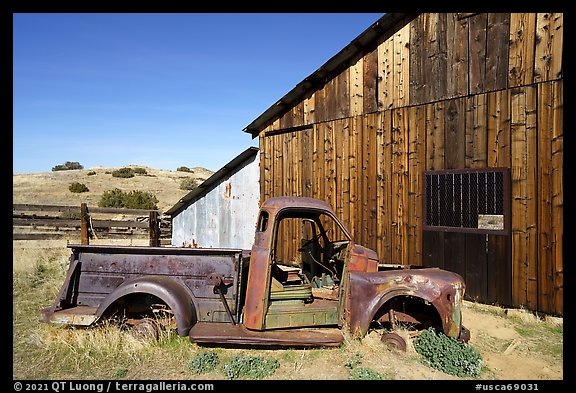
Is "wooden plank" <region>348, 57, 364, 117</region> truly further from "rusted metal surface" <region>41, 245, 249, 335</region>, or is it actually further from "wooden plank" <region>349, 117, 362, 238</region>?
"rusted metal surface" <region>41, 245, 249, 335</region>

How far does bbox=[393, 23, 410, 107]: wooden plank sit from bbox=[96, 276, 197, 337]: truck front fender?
5.90 meters

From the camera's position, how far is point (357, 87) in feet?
26.8

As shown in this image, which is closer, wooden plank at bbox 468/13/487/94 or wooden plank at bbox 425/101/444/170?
wooden plank at bbox 468/13/487/94

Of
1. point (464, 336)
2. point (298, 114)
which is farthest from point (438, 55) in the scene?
point (464, 336)

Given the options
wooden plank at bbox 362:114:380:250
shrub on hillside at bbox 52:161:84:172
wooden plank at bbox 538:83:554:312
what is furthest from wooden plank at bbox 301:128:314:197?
shrub on hillside at bbox 52:161:84:172

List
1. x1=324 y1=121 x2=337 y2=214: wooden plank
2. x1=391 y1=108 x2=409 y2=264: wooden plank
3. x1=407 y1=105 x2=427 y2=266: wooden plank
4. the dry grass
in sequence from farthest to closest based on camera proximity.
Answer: x1=324 y1=121 x2=337 y2=214: wooden plank < x1=391 y1=108 x2=409 y2=264: wooden plank < x1=407 y1=105 x2=427 y2=266: wooden plank < the dry grass

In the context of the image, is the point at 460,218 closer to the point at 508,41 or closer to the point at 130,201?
the point at 508,41

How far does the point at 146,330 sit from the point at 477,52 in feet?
24.2

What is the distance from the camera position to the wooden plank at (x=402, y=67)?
738 centimetres

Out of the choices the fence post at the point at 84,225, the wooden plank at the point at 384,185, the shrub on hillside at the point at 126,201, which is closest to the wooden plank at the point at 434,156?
the wooden plank at the point at 384,185

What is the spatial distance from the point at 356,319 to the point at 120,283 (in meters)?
3.36

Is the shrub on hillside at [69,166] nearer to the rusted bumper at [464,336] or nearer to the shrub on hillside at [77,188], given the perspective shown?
the shrub on hillside at [77,188]

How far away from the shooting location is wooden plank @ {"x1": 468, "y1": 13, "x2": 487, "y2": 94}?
6391 mm

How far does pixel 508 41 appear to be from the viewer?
20.0 feet
